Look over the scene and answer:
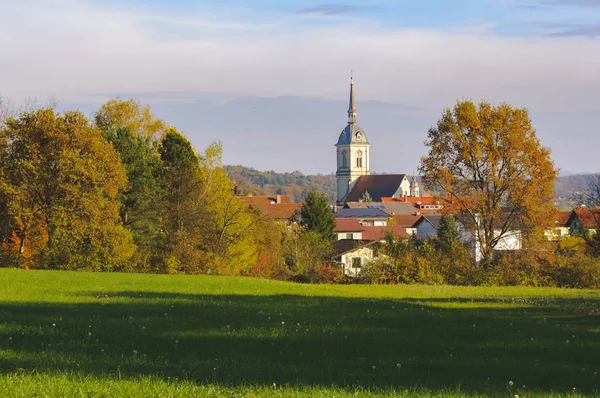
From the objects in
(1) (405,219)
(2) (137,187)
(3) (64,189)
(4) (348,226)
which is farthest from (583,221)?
(1) (405,219)

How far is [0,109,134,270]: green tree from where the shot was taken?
5019cm

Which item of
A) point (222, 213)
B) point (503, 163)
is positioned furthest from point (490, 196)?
point (222, 213)

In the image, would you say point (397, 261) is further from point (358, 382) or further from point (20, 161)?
point (358, 382)

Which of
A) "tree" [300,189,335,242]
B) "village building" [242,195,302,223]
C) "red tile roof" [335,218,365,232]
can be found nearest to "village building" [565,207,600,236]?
"village building" [242,195,302,223]

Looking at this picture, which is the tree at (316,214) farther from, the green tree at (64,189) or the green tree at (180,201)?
the green tree at (64,189)

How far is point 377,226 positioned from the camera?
439 ft

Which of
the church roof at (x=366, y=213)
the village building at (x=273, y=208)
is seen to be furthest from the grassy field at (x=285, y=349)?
the church roof at (x=366, y=213)

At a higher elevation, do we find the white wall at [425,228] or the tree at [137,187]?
the tree at [137,187]

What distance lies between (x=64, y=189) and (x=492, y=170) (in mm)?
26978

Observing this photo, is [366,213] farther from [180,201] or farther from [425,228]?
[180,201]

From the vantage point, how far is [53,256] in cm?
5012

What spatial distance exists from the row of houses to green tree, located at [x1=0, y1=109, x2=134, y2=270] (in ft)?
52.1

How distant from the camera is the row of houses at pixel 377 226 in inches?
2001

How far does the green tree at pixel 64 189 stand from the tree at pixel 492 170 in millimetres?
20553
